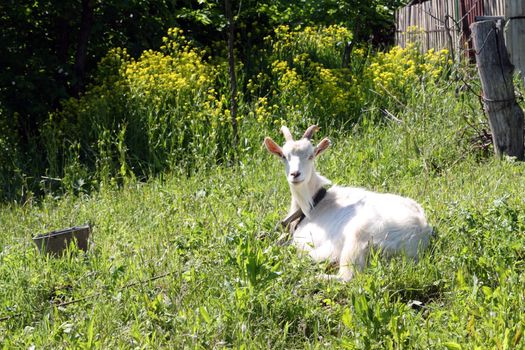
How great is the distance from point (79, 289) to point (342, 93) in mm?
5779

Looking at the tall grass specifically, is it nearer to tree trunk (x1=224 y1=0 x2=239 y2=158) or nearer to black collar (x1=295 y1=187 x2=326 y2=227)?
tree trunk (x1=224 y1=0 x2=239 y2=158)

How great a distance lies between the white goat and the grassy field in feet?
0.50

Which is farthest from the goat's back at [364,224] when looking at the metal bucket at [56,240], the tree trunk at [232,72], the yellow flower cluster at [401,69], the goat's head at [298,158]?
the yellow flower cluster at [401,69]

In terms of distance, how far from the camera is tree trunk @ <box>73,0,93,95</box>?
11.4m

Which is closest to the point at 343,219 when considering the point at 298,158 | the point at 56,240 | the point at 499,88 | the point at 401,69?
the point at 298,158

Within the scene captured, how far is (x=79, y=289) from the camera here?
535 centimetres

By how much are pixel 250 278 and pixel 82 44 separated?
7567 millimetres

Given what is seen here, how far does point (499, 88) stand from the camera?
815 cm

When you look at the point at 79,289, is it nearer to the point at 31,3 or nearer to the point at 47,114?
the point at 47,114

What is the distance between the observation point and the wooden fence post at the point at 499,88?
8.14 meters

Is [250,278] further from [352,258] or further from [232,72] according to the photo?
[232,72]

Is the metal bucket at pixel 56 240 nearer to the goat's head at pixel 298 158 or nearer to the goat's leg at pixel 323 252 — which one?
the goat's head at pixel 298 158

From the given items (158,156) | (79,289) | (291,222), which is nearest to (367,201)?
(291,222)

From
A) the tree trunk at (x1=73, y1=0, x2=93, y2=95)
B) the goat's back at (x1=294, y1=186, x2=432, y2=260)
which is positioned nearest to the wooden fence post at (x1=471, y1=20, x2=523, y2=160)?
the goat's back at (x1=294, y1=186, x2=432, y2=260)
